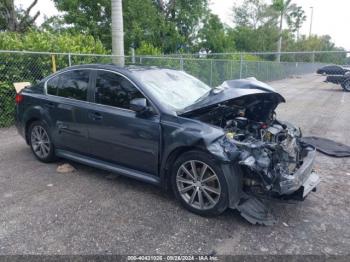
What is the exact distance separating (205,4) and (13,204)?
67.5 ft

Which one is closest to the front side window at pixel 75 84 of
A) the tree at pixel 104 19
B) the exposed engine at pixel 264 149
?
the exposed engine at pixel 264 149

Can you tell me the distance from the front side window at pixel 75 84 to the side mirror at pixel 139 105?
1137 millimetres

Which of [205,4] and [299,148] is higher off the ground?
[205,4]

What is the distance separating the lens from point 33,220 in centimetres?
373

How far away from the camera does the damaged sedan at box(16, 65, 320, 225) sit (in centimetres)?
362

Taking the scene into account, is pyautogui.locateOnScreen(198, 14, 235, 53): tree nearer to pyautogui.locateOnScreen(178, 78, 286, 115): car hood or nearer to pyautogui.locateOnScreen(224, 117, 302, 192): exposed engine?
pyautogui.locateOnScreen(178, 78, 286, 115): car hood

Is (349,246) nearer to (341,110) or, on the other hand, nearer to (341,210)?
(341,210)

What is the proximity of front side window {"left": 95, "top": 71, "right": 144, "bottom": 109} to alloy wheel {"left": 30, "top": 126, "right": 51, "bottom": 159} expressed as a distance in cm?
136

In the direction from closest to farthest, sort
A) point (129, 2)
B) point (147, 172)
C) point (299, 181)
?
point (299, 181) → point (147, 172) → point (129, 2)

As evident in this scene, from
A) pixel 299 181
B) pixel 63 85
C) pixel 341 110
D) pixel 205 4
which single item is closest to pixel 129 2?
pixel 205 4

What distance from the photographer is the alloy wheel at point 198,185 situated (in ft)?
12.2

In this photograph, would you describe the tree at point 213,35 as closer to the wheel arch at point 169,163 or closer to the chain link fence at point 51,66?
the chain link fence at point 51,66

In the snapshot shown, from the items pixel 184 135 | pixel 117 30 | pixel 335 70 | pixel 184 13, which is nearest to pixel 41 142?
pixel 184 135

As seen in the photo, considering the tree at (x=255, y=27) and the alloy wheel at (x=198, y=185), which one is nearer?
the alloy wheel at (x=198, y=185)
